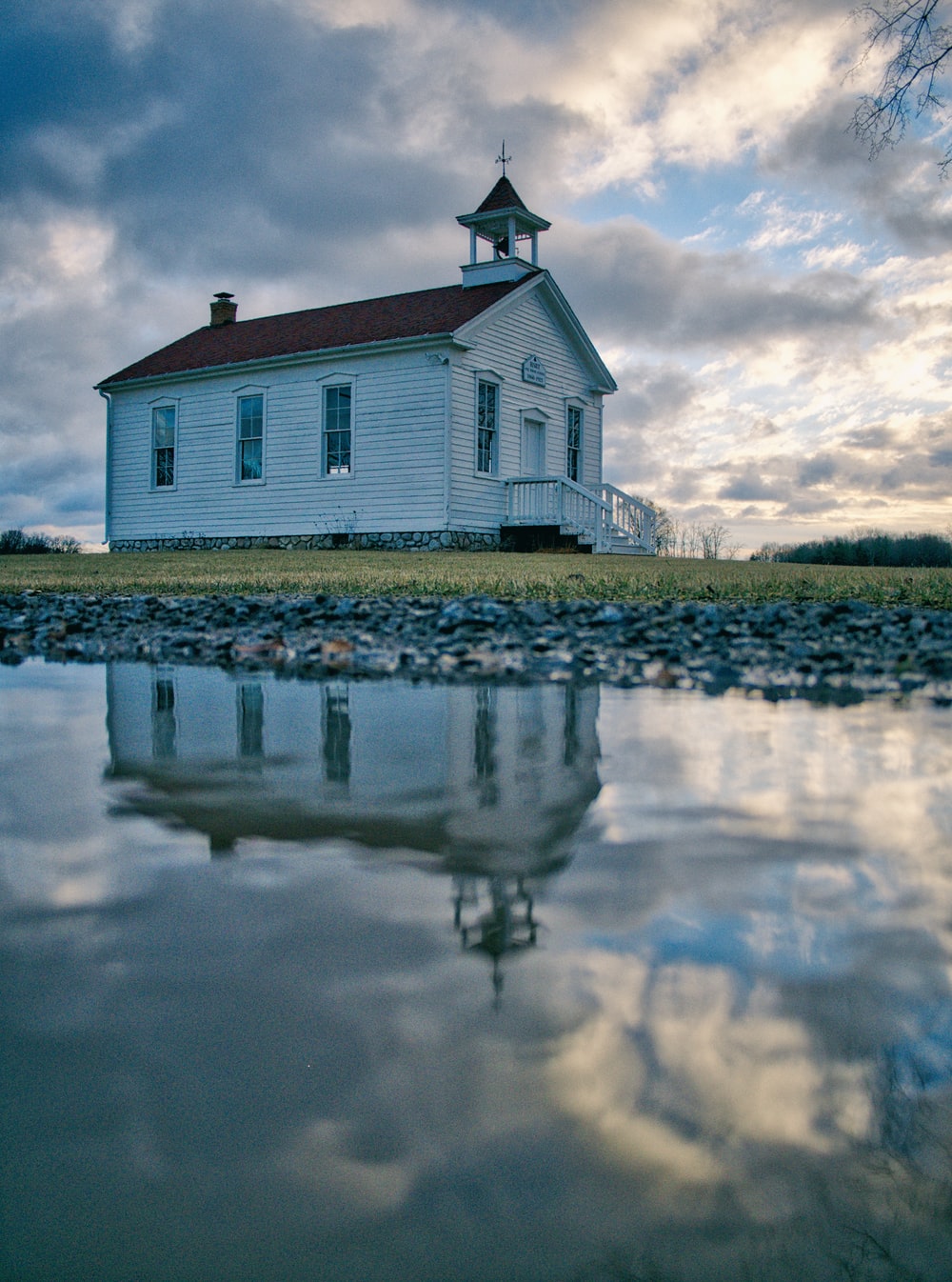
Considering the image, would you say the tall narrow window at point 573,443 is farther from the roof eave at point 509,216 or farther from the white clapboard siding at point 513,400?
the roof eave at point 509,216

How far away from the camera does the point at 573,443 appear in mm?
24078

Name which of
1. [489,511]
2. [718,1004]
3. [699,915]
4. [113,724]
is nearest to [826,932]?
[699,915]

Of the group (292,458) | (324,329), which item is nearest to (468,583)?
(292,458)

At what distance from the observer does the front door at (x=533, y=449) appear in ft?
73.3

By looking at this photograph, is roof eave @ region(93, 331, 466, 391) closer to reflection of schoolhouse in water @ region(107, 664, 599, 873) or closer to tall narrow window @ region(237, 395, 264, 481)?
tall narrow window @ region(237, 395, 264, 481)

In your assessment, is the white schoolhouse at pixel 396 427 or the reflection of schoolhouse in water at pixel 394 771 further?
the white schoolhouse at pixel 396 427

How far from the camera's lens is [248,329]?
25.9m

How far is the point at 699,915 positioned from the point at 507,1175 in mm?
618

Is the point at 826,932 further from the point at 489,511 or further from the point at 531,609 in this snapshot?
the point at 489,511

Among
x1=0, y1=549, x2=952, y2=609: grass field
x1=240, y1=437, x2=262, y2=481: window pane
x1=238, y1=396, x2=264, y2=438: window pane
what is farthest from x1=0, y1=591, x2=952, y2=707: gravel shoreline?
x1=238, y1=396, x2=264, y2=438: window pane

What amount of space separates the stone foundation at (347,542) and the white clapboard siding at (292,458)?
16 cm

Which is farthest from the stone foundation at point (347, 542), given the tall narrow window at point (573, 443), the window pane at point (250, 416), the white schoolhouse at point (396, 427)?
the tall narrow window at point (573, 443)

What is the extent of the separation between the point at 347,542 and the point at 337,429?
2471mm

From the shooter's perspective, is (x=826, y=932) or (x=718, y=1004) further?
(x=826, y=932)
